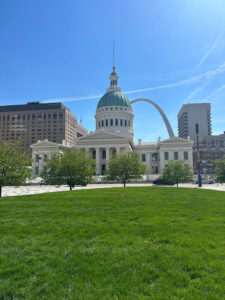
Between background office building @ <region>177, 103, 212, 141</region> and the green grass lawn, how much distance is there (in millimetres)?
150987

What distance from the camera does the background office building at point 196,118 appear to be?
150 m

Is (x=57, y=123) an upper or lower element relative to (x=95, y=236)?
upper

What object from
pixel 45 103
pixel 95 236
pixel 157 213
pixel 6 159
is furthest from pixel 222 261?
pixel 45 103

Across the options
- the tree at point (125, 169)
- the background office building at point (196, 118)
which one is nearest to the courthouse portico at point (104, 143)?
the tree at point (125, 169)

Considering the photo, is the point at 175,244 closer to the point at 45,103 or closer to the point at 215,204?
the point at 215,204

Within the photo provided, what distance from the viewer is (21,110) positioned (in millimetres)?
147500

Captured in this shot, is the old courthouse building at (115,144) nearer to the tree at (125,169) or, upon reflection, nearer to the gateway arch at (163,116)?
the tree at (125,169)

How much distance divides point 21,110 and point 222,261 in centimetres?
15959

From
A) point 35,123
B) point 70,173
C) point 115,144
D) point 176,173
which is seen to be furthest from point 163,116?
point 70,173

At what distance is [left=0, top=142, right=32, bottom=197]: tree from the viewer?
19312mm

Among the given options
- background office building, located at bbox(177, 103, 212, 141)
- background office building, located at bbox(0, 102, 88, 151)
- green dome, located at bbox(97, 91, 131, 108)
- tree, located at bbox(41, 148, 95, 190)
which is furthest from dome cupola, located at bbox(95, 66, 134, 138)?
background office building, located at bbox(177, 103, 212, 141)

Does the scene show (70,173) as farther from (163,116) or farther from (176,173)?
(163,116)

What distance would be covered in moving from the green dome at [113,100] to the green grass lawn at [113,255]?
3391 inches

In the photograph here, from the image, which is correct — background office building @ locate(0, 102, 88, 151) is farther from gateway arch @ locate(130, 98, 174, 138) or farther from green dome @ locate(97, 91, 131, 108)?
green dome @ locate(97, 91, 131, 108)
